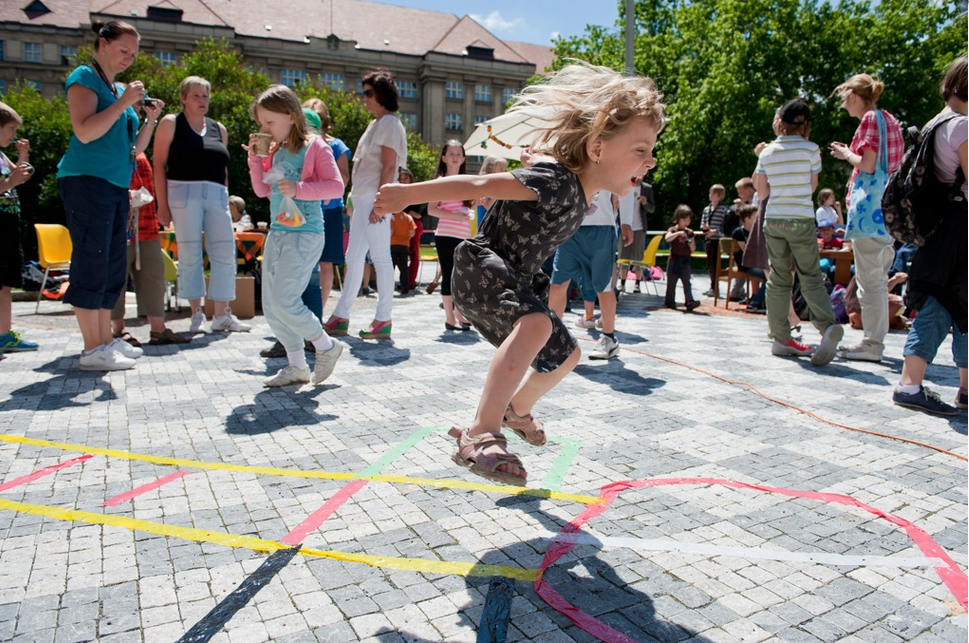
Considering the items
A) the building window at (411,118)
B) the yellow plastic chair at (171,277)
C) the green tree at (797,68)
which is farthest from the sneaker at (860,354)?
the building window at (411,118)

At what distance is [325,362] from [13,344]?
3.10 m

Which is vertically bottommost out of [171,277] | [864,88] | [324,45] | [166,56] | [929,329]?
[929,329]

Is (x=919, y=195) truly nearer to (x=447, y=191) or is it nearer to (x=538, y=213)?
(x=538, y=213)

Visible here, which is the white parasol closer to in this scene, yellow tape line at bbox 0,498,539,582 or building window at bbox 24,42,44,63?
yellow tape line at bbox 0,498,539,582

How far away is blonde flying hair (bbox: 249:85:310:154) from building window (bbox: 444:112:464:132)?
68432 millimetres

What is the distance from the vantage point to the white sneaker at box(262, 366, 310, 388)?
4.72 metres

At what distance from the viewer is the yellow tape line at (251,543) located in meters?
2.27

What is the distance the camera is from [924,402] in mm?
4512

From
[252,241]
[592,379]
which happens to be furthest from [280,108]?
[252,241]

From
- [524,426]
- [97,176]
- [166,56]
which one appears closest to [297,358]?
[97,176]

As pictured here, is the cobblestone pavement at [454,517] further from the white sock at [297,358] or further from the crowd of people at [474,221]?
A: the crowd of people at [474,221]

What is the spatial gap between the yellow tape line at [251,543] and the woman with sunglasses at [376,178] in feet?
13.5

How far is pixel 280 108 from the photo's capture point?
4.59 meters

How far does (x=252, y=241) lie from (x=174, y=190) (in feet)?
8.39
